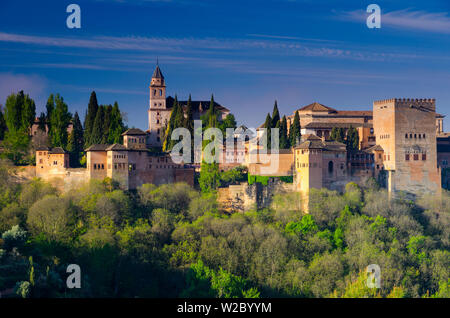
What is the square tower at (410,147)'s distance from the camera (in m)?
39.2

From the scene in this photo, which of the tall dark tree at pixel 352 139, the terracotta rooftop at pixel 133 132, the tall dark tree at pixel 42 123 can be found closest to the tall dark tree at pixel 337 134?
the tall dark tree at pixel 352 139

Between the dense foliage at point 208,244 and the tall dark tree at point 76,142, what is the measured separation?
3.19 m

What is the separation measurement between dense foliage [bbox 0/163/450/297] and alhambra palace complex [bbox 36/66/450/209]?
964 mm

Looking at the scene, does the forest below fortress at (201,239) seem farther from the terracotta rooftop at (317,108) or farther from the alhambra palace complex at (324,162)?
the terracotta rooftop at (317,108)

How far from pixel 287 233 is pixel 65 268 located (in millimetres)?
11971

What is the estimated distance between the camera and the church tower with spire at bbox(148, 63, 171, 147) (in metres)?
49.2

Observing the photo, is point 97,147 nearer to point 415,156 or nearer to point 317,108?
point 317,108

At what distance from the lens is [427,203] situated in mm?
39000

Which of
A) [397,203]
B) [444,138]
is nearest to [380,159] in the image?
[397,203]

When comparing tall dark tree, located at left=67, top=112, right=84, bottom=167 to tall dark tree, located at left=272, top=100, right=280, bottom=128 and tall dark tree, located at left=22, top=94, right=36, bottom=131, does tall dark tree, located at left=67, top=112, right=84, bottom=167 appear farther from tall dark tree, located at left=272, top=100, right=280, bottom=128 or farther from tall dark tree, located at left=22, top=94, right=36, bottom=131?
tall dark tree, located at left=272, top=100, right=280, bottom=128

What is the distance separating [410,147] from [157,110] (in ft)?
67.8

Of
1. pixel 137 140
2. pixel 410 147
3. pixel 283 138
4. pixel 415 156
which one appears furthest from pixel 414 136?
pixel 137 140

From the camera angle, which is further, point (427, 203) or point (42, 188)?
point (427, 203)
